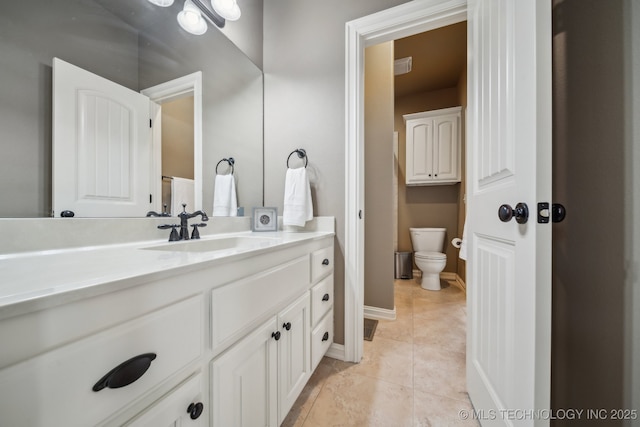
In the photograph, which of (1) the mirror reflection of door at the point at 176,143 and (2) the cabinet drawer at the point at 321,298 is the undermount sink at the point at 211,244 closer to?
(1) the mirror reflection of door at the point at 176,143

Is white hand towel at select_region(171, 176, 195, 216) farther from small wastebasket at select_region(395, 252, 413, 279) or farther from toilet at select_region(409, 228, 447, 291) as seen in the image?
small wastebasket at select_region(395, 252, 413, 279)

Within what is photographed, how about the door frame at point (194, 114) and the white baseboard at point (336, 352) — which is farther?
the white baseboard at point (336, 352)

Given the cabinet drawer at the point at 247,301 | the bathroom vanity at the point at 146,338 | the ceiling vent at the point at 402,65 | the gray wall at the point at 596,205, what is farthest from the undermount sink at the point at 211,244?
the ceiling vent at the point at 402,65

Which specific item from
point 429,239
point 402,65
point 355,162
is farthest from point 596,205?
point 402,65

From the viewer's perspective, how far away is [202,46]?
1271mm

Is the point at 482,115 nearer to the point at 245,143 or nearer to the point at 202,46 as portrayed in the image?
the point at 245,143

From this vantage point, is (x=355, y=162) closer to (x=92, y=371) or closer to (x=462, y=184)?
(x=92, y=371)

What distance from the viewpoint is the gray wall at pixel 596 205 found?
600 millimetres

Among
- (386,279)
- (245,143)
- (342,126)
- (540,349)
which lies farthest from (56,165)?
(386,279)

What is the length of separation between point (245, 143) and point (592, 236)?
164cm


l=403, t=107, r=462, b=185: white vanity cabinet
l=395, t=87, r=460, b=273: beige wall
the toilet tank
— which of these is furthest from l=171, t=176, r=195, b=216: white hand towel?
l=395, t=87, r=460, b=273: beige wall

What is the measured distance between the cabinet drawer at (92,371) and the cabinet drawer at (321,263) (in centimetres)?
68

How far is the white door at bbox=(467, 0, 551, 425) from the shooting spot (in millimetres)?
608

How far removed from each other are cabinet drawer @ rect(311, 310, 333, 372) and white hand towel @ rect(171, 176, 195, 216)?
885mm
